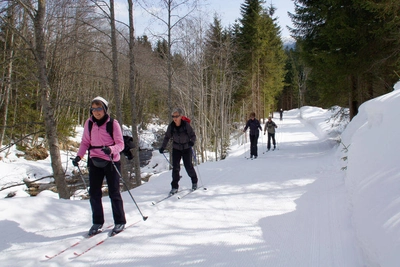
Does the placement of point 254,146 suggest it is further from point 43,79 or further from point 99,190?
point 99,190

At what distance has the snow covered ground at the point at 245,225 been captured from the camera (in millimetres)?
3127

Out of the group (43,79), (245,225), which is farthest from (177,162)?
(43,79)

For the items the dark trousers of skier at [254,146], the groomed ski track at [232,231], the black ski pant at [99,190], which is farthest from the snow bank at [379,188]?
the dark trousers of skier at [254,146]

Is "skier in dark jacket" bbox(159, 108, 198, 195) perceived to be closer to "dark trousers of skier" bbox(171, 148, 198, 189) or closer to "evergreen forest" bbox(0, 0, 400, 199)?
"dark trousers of skier" bbox(171, 148, 198, 189)

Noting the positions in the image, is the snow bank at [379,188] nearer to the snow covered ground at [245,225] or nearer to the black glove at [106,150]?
the snow covered ground at [245,225]

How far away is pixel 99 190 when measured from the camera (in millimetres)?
3889

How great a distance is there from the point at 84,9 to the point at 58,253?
862cm

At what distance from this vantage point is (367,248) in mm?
2926

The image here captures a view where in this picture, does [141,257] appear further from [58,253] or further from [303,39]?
[303,39]

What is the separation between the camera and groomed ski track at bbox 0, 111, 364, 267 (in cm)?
320

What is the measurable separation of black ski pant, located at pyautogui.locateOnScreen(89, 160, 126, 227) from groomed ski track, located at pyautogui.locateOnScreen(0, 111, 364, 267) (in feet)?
1.11

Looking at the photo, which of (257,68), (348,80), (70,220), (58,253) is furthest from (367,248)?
(257,68)

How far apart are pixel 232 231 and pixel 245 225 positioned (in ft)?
1.05

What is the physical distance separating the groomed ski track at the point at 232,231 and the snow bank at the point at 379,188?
34cm
